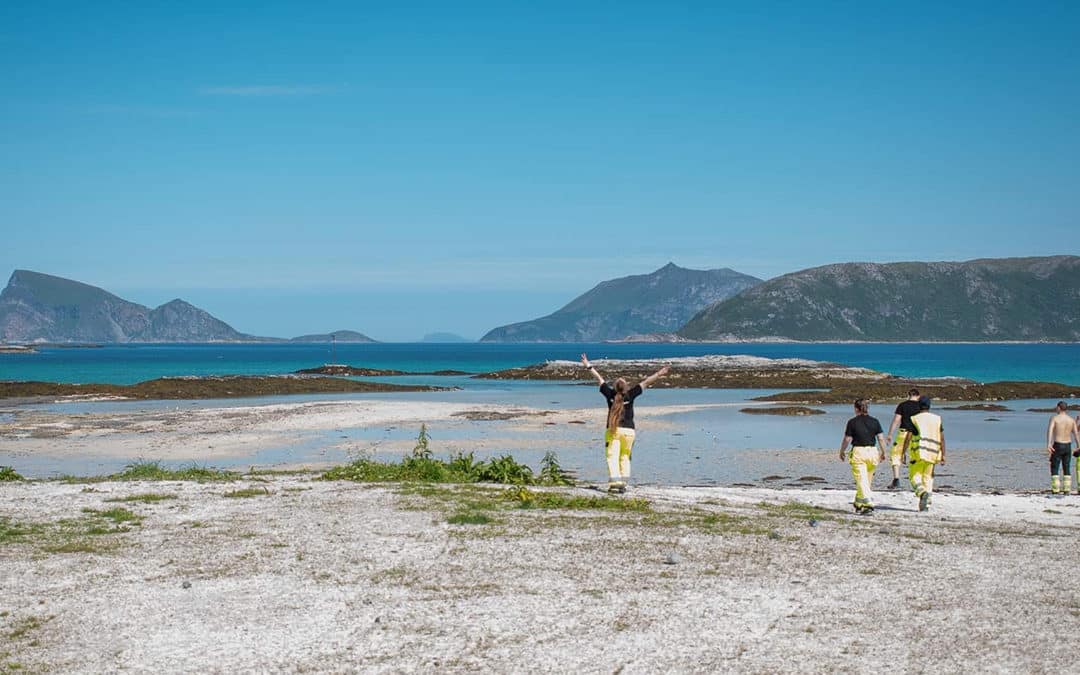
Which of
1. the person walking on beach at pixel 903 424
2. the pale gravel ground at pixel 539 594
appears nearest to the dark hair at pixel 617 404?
the pale gravel ground at pixel 539 594

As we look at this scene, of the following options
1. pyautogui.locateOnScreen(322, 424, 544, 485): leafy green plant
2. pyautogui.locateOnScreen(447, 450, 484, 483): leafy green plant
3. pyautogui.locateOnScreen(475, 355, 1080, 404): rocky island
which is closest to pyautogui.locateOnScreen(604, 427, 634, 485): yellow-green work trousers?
pyautogui.locateOnScreen(322, 424, 544, 485): leafy green plant

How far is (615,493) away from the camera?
18.3 m

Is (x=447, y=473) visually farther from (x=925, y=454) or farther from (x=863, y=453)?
(x=925, y=454)

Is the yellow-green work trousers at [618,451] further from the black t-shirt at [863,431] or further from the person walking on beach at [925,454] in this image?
the person walking on beach at [925,454]

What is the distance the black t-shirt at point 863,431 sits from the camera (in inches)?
697

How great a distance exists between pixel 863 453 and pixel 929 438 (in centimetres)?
148

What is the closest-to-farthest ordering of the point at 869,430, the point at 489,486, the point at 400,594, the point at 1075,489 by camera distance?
the point at 400,594
the point at 869,430
the point at 489,486
the point at 1075,489

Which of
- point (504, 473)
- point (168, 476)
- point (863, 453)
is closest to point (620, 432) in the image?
point (504, 473)

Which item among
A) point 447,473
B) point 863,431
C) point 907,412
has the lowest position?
point 447,473

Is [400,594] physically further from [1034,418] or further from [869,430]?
[1034,418]

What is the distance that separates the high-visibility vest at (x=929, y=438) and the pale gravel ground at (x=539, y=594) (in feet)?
5.02

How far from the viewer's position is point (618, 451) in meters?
18.5

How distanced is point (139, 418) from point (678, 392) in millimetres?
36994

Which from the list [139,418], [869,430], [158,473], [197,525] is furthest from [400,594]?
[139,418]
